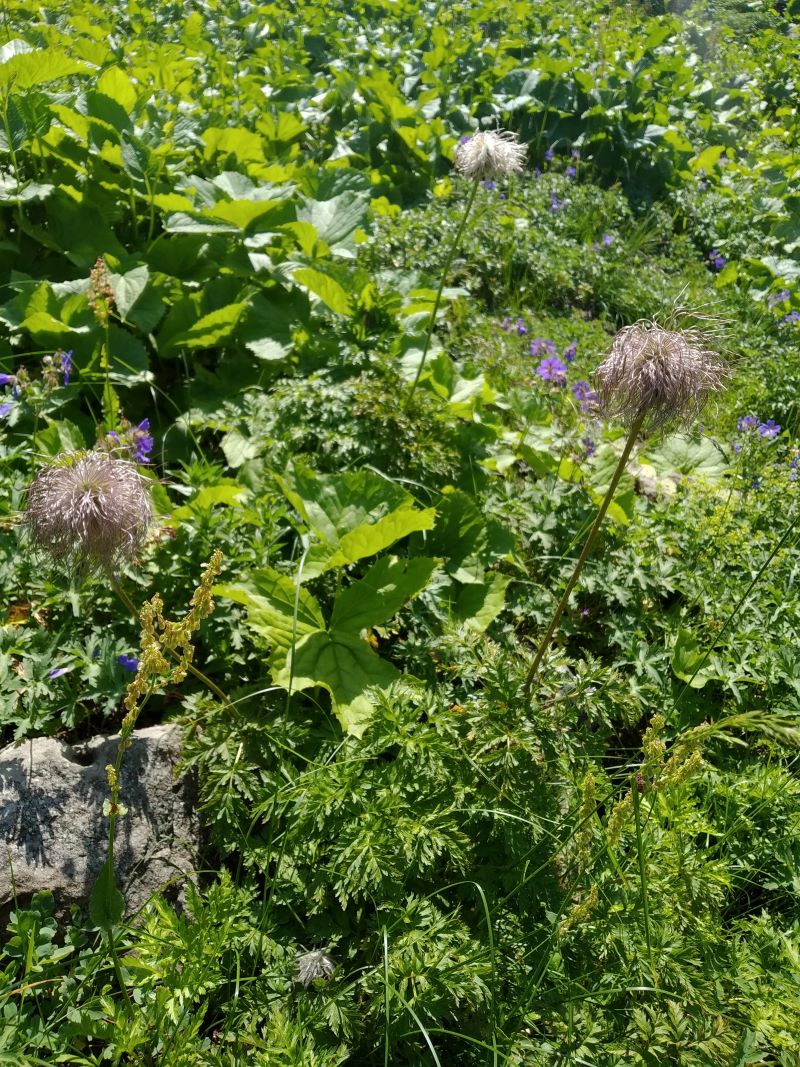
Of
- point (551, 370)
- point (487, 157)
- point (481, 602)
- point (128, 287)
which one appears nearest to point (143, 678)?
point (481, 602)

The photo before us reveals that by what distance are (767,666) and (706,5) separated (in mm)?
15459

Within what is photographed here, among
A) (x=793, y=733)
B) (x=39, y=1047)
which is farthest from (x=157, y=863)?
(x=793, y=733)

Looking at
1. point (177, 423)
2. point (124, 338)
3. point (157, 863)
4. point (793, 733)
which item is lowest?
point (157, 863)

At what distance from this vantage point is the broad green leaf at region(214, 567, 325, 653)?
230 cm

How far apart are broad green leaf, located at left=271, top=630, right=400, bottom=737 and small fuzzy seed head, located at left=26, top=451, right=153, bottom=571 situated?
0.70 m

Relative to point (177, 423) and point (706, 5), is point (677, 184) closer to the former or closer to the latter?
point (177, 423)

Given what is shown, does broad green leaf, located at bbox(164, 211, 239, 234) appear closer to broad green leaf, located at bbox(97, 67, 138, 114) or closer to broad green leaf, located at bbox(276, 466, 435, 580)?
broad green leaf, located at bbox(97, 67, 138, 114)

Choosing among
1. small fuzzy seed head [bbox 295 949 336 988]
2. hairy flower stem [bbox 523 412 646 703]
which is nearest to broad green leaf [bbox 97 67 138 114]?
hairy flower stem [bbox 523 412 646 703]

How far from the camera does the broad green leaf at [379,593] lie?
239cm

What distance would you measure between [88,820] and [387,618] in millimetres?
955

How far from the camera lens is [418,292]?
3746 mm

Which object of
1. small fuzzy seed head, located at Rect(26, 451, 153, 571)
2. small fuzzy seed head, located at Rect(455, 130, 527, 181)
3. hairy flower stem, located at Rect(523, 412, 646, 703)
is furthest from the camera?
small fuzzy seed head, located at Rect(455, 130, 527, 181)

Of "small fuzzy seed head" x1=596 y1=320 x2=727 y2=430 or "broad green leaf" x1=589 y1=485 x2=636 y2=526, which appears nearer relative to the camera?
"small fuzzy seed head" x1=596 y1=320 x2=727 y2=430

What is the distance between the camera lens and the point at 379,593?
2.42 m
